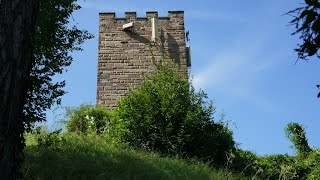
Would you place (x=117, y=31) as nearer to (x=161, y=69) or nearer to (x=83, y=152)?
(x=161, y=69)

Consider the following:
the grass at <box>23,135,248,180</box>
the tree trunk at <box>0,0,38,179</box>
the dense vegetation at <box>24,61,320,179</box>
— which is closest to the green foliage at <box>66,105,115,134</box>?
the dense vegetation at <box>24,61,320,179</box>

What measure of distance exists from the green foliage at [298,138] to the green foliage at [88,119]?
274 inches

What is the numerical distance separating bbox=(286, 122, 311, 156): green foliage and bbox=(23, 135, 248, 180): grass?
832 centimetres

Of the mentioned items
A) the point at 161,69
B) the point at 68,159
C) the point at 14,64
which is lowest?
the point at 68,159

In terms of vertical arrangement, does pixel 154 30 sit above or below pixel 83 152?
above

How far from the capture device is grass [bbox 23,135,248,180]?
7469 mm

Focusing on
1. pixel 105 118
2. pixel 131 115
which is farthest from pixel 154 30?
pixel 131 115

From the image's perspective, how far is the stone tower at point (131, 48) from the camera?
19609mm

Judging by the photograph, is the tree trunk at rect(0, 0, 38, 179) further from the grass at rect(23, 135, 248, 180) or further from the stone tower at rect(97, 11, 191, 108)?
the stone tower at rect(97, 11, 191, 108)

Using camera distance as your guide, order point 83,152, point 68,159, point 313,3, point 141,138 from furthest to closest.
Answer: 1. point 141,138
2. point 83,152
3. point 68,159
4. point 313,3

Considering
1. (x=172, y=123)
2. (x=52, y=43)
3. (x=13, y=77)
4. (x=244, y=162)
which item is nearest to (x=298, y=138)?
(x=244, y=162)

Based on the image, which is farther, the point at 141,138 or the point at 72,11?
the point at 141,138

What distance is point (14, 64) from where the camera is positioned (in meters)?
3.29

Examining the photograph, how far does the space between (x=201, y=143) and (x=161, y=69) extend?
290 centimetres
